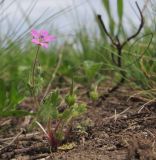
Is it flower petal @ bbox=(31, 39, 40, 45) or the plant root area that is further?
flower petal @ bbox=(31, 39, 40, 45)

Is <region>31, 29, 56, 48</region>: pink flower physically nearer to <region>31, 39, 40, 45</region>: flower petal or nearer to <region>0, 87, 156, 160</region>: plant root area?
<region>31, 39, 40, 45</region>: flower petal

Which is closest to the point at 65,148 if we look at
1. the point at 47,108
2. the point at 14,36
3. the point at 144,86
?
the point at 47,108

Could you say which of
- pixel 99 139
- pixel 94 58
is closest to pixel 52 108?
pixel 99 139

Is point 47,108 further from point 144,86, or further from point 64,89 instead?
point 64,89

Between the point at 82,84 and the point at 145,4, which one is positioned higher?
the point at 145,4

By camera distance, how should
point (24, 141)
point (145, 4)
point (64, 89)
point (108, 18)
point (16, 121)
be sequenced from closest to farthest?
1. point (24, 141)
2. point (145, 4)
3. point (16, 121)
4. point (108, 18)
5. point (64, 89)

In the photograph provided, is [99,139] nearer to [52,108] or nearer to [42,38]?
[52,108]

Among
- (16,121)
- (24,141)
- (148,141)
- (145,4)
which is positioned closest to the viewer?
(148,141)

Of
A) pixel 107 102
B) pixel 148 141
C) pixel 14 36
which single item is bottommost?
pixel 148 141

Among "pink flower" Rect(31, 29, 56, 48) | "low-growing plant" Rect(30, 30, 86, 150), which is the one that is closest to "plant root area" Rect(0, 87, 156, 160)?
"low-growing plant" Rect(30, 30, 86, 150)
